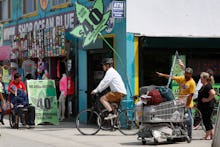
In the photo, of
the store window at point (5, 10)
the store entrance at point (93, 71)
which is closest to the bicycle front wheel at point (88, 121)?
the store entrance at point (93, 71)

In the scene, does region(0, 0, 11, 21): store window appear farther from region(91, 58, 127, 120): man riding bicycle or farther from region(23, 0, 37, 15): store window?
region(91, 58, 127, 120): man riding bicycle

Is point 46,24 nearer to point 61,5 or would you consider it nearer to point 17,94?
point 61,5

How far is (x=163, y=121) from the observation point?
39.4ft

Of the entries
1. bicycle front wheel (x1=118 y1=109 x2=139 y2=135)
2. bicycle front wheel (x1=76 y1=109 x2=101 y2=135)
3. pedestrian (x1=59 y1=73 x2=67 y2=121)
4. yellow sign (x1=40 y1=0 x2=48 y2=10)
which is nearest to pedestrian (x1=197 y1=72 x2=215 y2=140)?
bicycle front wheel (x1=118 y1=109 x2=139 y2=135)

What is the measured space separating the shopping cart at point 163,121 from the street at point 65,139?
24 centimetres

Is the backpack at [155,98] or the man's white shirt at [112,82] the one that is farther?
the man's white shirt at [112,82]

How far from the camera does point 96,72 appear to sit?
18109 millimetres

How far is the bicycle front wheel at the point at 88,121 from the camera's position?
47.0 feet

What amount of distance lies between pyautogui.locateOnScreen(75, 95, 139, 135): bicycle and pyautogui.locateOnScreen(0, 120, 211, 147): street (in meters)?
0.19

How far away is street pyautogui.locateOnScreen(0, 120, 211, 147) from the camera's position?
40.2 feet

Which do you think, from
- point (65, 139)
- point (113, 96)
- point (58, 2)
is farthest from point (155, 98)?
point (58, 2)

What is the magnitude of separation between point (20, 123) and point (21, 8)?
7238 millimetres

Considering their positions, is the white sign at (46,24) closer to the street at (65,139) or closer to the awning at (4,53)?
the awning at (4,53)

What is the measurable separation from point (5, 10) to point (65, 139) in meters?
13.4
